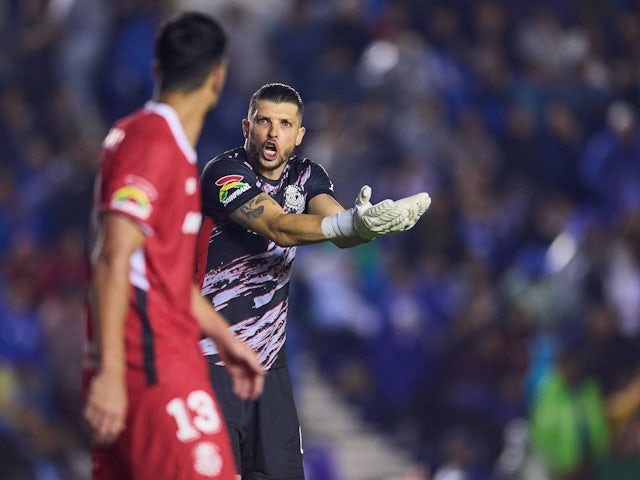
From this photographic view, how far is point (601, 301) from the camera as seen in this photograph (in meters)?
11.5

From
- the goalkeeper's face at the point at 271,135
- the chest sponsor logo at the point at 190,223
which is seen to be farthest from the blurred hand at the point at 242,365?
the goalkeeper's face at the point at 271,135

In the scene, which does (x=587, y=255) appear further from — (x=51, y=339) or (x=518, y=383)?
(x=51, y=339)

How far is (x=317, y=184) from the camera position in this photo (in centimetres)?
598

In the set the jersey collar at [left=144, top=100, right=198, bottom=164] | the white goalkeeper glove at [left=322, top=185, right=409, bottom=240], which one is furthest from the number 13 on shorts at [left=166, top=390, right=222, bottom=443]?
the white goalkeeper glove at [left=322, top=185, right=409, bottom=240]

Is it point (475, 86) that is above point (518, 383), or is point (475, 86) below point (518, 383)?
above

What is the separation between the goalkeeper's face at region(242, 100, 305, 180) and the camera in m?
5.85

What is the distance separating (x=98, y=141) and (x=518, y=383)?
546 cm

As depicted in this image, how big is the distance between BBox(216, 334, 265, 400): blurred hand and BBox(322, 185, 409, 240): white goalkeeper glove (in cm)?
87

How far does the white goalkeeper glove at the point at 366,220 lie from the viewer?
17.0 ft

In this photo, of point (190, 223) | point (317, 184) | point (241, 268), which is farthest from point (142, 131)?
point (317, 184)

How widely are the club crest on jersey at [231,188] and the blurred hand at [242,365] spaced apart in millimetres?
1022

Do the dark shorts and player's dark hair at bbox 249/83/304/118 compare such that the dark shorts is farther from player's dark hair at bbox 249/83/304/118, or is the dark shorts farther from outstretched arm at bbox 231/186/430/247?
player's dark hair at bbox 249/83/304/118

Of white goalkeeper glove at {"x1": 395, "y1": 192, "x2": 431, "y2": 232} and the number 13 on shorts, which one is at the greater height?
white goalkeeper glove at {"x1": 395, "y1": 192, "x2": 431, "y2": 232}

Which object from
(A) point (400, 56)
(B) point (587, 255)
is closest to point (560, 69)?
(A) point (400, 56)
